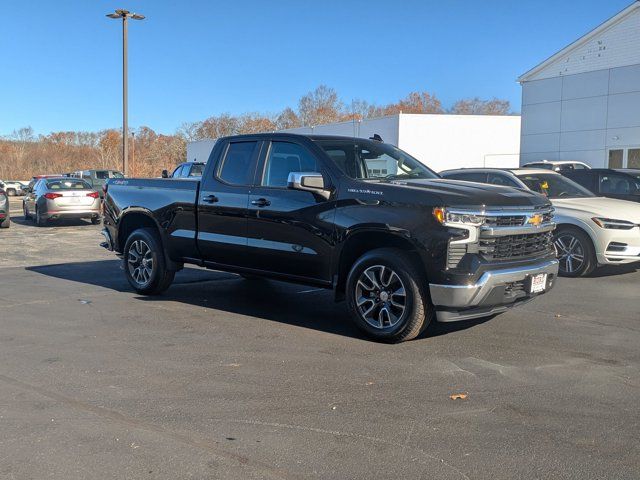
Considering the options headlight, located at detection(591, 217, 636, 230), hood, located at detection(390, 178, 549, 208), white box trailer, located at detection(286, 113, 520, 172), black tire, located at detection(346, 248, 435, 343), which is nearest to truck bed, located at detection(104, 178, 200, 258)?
black tire, located at detection(346, 248, 435, 343)

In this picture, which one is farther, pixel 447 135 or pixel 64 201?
pixel 447 135

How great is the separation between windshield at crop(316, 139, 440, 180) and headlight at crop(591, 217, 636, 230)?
145 inches

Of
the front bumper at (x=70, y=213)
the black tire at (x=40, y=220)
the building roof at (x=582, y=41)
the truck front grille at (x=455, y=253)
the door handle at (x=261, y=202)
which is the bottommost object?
the black tire at (x=40, y=220)

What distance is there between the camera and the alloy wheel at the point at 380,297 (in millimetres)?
5762

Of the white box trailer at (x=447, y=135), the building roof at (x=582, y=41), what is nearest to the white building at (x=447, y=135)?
the white box trailer at (x=447, y=135)

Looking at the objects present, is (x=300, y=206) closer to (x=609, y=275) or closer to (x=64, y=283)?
(x=64, y=283)

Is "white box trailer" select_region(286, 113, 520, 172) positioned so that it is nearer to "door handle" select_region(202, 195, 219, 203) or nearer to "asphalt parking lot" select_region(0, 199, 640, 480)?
"door handle" select_region(202, 195, 219, 203)

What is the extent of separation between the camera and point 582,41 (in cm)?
2352

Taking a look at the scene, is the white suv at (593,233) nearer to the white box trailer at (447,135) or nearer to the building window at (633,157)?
the building window at (633,157)

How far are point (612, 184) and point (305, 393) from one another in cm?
953

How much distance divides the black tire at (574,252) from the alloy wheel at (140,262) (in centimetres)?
599

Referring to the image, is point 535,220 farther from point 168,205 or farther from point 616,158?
point 616,158

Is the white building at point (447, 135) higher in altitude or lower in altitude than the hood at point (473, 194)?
higher

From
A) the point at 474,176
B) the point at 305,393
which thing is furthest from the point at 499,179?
the point at 305,393
